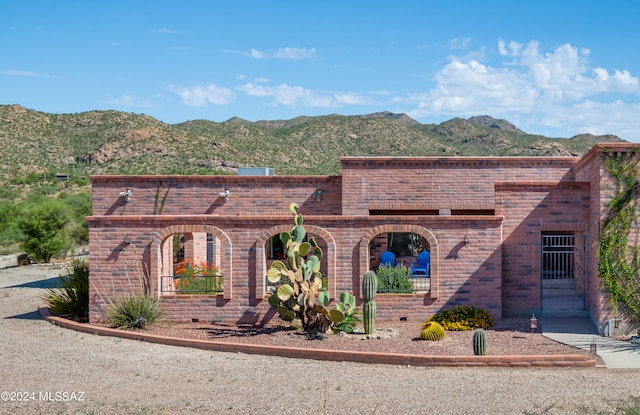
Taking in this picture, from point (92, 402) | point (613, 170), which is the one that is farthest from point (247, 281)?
point (613, 170)

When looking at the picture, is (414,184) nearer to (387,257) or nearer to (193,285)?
(387,257)

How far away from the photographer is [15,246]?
35156 mm

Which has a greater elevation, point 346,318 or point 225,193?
point 225,193

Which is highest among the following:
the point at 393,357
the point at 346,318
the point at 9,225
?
the point at 9,225

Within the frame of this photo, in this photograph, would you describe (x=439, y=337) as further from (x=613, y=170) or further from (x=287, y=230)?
(x=613, y=170)

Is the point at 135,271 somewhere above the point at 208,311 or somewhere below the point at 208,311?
above

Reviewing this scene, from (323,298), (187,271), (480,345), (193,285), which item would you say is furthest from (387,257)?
(480,345)

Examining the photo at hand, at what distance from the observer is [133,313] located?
14750 mm

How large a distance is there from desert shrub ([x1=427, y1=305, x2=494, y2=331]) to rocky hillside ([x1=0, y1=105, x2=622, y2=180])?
3635 cm

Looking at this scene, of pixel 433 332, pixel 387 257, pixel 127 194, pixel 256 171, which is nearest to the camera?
pixel 433 332

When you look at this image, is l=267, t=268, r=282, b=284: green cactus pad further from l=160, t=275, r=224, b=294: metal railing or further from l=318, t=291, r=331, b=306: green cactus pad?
l=160, t=275, r=224, b=294: metal railing

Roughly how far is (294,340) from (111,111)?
61.6m

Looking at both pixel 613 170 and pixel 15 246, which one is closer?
pixel 613 170

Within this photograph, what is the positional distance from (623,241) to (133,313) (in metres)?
11.5
